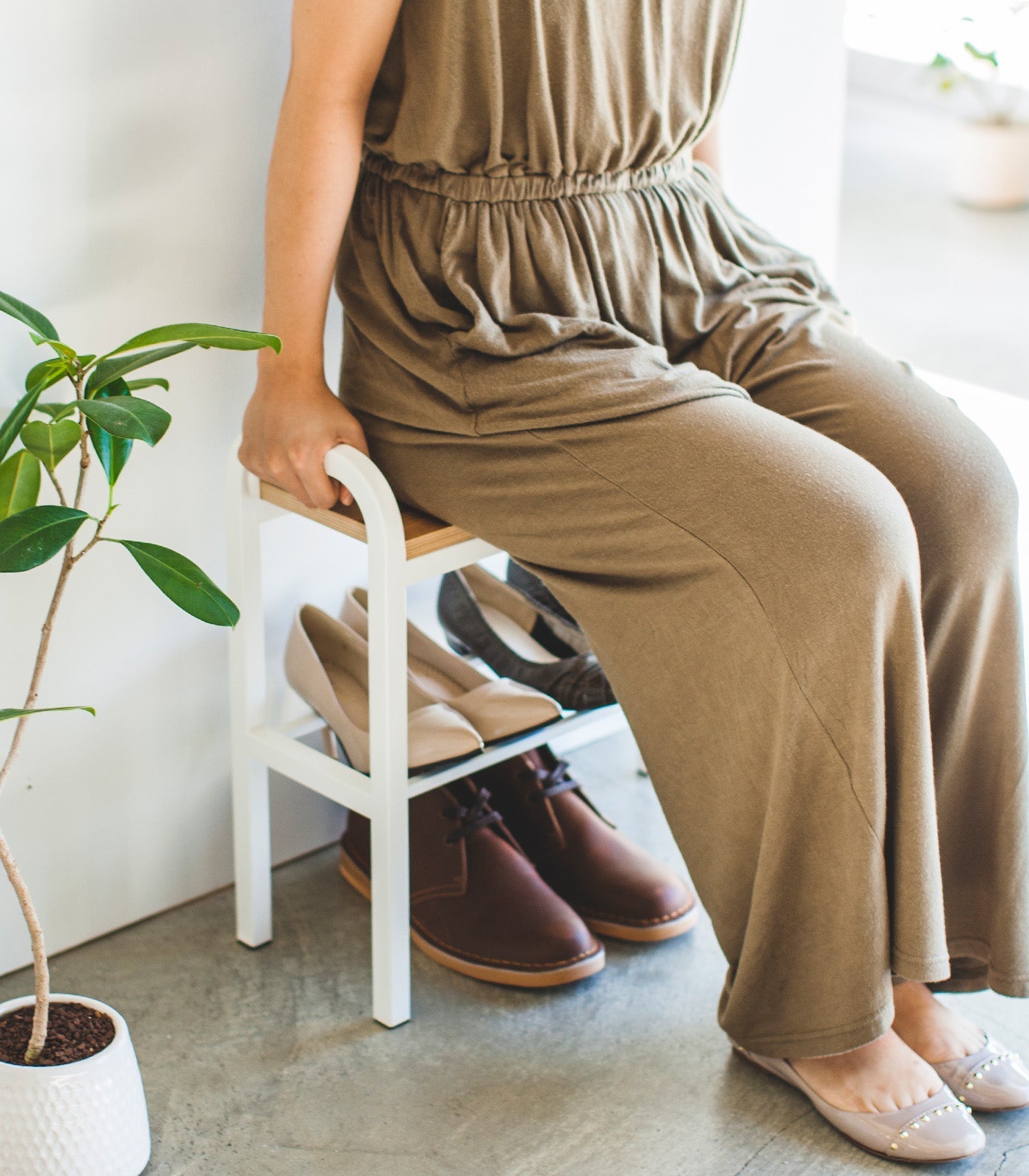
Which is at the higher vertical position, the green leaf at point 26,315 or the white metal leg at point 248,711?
the green leaf at point 26,315

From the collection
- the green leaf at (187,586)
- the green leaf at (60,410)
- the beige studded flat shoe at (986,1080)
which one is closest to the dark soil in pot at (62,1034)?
the green leaf at (187,586)

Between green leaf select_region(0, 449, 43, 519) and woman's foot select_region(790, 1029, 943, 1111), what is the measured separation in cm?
79

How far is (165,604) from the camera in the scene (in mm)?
1469

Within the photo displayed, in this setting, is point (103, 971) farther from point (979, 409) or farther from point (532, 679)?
point (979, 409)

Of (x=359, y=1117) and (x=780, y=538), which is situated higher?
(x=780, y=538)

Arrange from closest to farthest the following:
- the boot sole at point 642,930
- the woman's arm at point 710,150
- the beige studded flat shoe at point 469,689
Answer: the beige studded flat shoe at point 469,689
the boot sole at point 642,930
the woman's arm at point 710,150

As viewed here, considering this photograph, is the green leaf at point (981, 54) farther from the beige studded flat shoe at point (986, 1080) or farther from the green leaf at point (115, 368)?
the green leaf at point (115, 368)

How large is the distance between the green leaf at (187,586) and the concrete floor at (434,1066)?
50 centimetres

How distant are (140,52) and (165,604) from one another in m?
0.53

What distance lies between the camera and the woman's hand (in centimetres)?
126

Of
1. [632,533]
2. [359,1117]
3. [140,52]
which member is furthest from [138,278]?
[359,1117]

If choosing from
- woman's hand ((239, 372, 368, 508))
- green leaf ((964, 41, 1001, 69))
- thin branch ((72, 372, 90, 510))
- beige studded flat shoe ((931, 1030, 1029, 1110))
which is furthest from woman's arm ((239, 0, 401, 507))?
green leaf ((964, 41, 1001, 69))

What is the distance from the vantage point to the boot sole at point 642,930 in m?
1.50

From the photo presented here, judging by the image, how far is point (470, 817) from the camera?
1.48 metres
